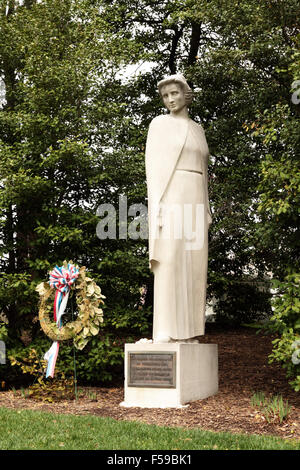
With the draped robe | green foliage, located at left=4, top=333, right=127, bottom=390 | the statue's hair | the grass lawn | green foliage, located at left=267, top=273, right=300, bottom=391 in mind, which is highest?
the statue's hair

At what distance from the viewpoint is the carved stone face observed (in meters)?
8.42

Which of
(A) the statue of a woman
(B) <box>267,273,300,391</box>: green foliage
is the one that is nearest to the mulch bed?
(B) <box>267,273,300,391</box>: green foliage

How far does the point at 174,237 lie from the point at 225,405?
219 cm

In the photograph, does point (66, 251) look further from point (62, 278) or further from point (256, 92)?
point (256, 92)

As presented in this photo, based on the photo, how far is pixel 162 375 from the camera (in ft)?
24.6

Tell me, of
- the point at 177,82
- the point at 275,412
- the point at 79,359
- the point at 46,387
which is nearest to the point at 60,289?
the point at 46,387

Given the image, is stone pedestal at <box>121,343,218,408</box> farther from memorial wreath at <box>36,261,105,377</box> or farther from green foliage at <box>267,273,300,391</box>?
green foliage at <box>267,273,300,391</box>

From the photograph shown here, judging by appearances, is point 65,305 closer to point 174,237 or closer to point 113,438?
point 174,237

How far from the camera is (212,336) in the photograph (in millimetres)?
14148

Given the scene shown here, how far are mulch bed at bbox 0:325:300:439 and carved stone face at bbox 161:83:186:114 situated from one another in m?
3.94

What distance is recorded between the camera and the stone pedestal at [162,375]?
7430mm

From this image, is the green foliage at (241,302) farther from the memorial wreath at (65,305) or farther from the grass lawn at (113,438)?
the grass lawn at (113,438)

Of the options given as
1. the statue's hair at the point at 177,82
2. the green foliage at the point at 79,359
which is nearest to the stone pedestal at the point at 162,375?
the green foliage at the point at 79,359

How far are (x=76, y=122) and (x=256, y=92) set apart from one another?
3382 millimetres
